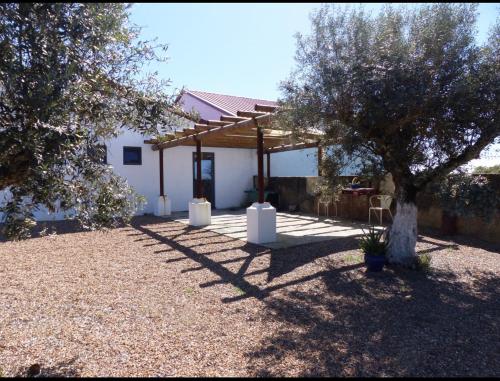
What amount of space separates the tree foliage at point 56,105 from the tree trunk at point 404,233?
4.38 metres

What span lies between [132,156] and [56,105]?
11390mm

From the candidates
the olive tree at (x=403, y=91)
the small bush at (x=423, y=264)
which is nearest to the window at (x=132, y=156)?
the olive tree at (x=403, y=91)

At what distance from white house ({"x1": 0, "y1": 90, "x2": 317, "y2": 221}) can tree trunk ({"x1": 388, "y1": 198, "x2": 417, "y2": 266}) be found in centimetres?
713

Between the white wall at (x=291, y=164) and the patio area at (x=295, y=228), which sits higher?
the white wall at (x=291, y=164)

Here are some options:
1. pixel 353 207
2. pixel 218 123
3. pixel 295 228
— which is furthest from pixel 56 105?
pixel 353 207

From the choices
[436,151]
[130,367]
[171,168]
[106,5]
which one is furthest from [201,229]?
[106,5]

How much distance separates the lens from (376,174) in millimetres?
6250

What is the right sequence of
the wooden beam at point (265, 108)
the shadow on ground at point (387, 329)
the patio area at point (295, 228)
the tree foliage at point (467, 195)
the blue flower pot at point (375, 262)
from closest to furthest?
1. the shadow on ground at point (387, 329)
2. the tree foliage at point (467, 195)
3. the blue flower pot at point (375, 262)
4. the wooden beam at point (265, 108)
5. the patio area at point (295, 228)

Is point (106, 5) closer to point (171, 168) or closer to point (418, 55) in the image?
point (418, 55)

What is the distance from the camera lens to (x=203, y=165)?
14555 mm

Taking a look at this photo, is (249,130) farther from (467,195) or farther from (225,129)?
(467,195)

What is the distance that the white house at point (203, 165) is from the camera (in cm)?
1301

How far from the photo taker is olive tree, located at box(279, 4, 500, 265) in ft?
14.7

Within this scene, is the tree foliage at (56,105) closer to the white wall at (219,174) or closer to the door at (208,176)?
the white wall at (219,174)
